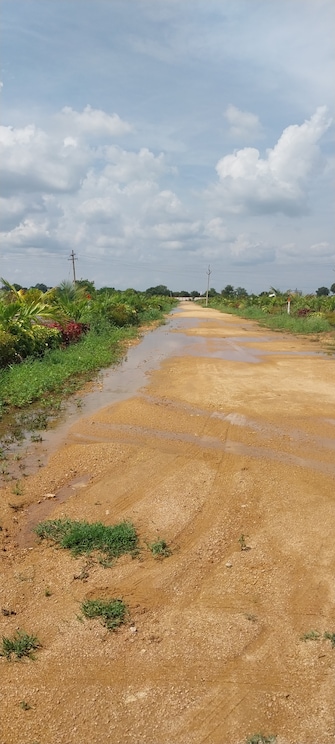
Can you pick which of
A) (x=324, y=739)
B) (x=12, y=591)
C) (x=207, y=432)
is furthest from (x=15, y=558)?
(x=207, y=432)

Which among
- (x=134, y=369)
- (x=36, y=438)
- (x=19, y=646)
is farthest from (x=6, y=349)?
(x=19, y=646)

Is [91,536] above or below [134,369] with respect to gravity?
below

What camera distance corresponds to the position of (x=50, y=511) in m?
4.68

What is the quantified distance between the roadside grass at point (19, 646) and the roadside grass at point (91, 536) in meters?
0.97

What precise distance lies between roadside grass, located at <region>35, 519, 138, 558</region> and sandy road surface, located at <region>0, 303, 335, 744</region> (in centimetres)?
15

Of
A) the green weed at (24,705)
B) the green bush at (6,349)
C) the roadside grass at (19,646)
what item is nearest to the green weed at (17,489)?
the roadside grass at (19,646)

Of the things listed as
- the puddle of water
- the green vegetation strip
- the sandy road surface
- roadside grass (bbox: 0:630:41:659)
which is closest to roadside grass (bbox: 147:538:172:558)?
the sandy road surface

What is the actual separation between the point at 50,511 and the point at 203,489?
5.23ft

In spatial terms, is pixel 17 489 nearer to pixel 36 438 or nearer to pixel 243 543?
pixel 36 438

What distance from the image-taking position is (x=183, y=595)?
338cm

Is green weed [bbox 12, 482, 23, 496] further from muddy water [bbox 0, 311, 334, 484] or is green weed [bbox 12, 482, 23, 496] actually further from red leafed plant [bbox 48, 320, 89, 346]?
red leafed plant [bbox 48, 320, 89, 346]

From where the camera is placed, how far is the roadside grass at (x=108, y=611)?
3101 millimetres

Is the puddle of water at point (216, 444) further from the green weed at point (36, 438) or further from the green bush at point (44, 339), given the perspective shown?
the green bush at point (44, 339)

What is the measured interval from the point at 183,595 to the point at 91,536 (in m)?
1.04
